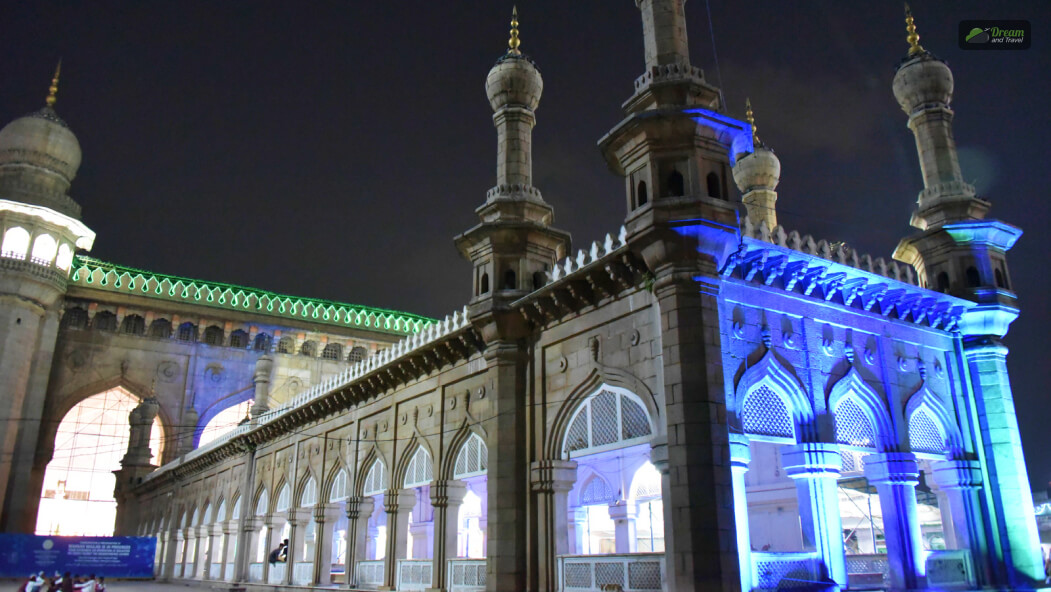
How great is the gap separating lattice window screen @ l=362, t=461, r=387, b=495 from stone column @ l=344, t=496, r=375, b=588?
33 centimetres

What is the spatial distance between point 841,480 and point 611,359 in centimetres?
942

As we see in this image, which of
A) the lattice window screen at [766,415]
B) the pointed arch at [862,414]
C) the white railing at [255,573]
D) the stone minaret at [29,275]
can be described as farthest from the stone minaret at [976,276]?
the stone minaret at [29,275]

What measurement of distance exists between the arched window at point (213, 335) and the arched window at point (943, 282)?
1334 inches

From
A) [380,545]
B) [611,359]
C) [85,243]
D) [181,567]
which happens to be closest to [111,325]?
[85,243]

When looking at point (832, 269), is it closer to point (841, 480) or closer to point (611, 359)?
point (611, 359)

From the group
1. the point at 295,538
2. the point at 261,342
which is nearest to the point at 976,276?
the point at 295,538

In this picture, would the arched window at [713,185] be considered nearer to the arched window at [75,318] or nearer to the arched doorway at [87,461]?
the arched window at [75,318]

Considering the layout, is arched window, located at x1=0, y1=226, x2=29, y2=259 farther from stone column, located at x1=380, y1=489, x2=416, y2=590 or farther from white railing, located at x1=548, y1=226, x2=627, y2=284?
white railing, located at x1=548, y1=226, x2=627, y2=284

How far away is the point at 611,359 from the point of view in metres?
13.4

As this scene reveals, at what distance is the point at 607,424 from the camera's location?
1344 centimetres

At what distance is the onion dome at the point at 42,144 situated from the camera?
34781 millimetres

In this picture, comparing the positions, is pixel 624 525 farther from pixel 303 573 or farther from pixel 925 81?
pixel 925 81

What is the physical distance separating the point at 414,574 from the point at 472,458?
126 inches

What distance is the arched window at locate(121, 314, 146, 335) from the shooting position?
38.4 metres
